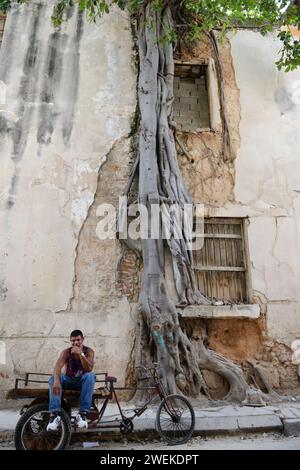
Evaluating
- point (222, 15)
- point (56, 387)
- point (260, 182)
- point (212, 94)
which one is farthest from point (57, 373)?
point (222, 15)

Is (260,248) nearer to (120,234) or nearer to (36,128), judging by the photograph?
(120,234)

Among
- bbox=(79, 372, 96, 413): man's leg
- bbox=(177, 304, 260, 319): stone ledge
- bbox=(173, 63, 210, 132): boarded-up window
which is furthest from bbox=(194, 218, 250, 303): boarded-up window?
bbox=(79, 372, 96, 413): man's leg

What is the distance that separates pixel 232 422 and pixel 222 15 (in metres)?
5.90

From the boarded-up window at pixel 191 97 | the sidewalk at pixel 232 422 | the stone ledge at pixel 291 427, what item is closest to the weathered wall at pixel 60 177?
the boarded-up window at pixel 191 97

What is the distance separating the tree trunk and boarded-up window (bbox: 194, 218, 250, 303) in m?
0.35

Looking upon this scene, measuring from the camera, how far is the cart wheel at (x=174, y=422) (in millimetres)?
3527

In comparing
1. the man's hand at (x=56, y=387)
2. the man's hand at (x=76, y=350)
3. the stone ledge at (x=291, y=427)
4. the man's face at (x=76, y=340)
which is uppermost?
the man's face at (x=76, y=340)

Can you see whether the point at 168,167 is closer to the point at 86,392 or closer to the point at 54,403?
the point at 86,392

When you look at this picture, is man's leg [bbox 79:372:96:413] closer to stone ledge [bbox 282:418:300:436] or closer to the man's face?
the man's face

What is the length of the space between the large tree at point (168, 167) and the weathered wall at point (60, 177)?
452mm

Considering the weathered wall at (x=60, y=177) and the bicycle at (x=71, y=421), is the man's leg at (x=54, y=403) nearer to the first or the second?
the bicycle at (x=71, y=421)

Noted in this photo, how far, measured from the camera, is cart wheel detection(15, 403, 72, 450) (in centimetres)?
310

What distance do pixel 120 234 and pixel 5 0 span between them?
426cm
